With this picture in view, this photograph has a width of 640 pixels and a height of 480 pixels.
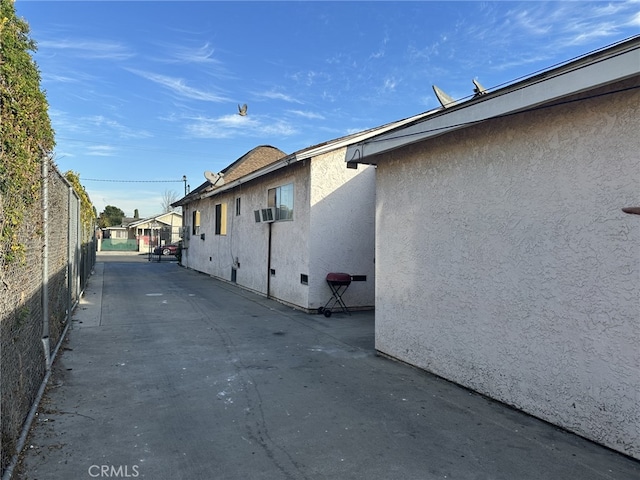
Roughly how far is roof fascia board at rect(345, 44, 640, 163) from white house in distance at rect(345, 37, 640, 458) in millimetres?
11

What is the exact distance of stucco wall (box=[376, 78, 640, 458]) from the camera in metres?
3.40

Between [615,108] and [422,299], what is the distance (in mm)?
3061

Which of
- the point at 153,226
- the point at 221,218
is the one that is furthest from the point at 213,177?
the point at 153,226

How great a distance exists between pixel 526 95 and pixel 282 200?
8.65 metres

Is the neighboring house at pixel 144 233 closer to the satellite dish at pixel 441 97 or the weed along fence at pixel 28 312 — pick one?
the weed along fence at pixel 28 312

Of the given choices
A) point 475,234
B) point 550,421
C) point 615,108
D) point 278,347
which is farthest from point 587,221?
point 278,347

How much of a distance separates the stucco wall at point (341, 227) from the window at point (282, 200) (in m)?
1.39

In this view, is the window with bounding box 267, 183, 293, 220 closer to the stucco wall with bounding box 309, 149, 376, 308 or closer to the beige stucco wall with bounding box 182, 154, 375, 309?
the beige stucco wall with bounding box 182, 154, 375, 309

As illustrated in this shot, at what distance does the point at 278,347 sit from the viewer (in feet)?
22.5

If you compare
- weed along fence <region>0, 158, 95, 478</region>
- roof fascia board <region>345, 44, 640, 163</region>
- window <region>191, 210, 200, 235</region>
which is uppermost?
roof fascia board <region>345, 44, 640, 163</region>

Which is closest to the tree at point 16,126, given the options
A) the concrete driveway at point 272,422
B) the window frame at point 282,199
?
the concrete driveway at point 272,422

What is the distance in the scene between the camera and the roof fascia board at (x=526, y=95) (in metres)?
3.15

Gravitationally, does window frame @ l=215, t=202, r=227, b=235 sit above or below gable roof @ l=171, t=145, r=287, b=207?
below

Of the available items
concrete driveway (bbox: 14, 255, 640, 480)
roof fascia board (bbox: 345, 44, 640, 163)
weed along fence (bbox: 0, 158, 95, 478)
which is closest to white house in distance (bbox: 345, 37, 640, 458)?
roof fascia board (bbox: 345, 44, 640, 163)
